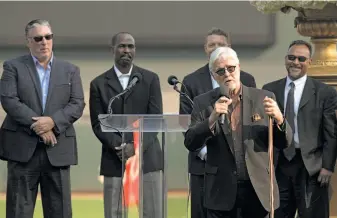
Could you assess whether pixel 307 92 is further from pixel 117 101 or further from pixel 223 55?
pixel 223 55

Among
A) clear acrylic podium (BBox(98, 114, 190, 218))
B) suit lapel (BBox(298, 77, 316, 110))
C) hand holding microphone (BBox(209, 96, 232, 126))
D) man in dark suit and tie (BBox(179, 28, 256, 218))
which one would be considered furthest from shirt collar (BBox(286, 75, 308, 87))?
hand holding microphone (BBox(209, 96, 232, 126))

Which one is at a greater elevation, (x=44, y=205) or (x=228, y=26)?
(x=228, y=26)

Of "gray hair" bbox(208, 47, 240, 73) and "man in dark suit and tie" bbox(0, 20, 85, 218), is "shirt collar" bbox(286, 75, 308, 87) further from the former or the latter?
"gray hair" bbox(208, 47, 240, 73)

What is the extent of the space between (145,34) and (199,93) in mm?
4622

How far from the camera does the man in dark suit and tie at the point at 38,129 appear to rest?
7.97 m

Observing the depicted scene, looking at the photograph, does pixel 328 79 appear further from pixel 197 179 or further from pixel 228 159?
pixel 228 159

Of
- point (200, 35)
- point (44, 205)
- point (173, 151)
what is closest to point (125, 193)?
point (173, 151)

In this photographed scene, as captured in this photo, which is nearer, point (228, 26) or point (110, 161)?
point (110, 161)

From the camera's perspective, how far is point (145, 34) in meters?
12.6

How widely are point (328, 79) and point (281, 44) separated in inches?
169

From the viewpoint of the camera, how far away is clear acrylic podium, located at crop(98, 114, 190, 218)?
22.5 feet

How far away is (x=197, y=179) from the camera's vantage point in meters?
Result: 7.74

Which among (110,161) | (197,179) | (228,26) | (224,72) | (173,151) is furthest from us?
A: (228,26)

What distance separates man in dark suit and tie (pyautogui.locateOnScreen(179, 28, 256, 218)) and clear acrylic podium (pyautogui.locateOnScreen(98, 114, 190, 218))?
0.46 metres
